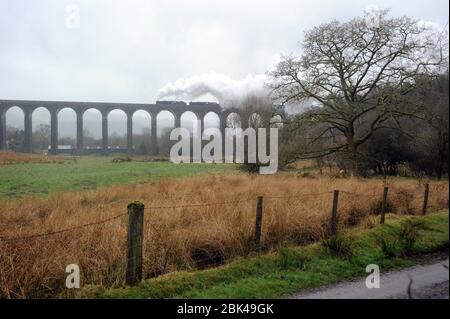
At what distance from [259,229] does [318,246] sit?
1.21 m

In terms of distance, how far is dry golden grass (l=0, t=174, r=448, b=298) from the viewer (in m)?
5.26

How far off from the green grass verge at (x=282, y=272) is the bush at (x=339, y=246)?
2.0 inches

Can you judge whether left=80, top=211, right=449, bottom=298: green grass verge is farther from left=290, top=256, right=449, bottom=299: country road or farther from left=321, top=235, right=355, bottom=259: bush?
left=290, top=256, right=449, bottom=299: country road

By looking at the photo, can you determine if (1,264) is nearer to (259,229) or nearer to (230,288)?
(230,288)

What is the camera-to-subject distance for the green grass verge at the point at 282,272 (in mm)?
5074

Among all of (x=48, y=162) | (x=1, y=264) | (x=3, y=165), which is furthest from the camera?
(x=48, y=162)

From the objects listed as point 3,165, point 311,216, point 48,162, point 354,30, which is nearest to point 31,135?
point 48,162

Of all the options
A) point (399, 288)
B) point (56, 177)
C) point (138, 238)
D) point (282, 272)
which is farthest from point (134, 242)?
point (56, 177)

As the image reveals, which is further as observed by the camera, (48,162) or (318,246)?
(48,162)

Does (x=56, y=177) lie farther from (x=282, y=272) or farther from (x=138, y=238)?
(x=282, y=272)

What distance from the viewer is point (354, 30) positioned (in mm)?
21766

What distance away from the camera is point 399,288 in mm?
5301
